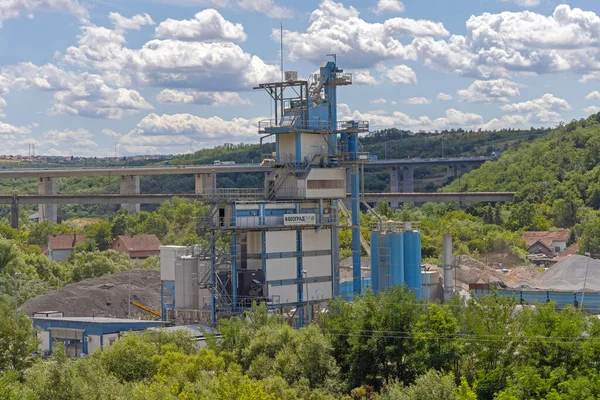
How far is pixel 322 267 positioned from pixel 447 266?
30.7 ft

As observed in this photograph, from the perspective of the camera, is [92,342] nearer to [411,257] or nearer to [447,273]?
[411,257]

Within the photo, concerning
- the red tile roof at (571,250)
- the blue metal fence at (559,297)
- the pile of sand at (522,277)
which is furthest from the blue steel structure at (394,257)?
the red tile roof at (571,250)

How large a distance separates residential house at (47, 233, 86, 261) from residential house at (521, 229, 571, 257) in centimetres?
6014

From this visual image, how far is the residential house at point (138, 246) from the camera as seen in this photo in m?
130

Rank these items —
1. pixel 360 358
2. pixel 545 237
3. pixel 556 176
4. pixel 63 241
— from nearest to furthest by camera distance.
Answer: pixel 360 358
pixel 545 237
pixel 63 241
pixel 556 176

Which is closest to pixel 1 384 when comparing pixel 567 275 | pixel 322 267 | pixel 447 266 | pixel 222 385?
pixel 222 385

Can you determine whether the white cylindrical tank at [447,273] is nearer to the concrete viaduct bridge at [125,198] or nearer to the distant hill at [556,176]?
the distant hill at [556,176]

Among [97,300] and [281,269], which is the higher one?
[281,269]

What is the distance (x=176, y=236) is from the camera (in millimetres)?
143750

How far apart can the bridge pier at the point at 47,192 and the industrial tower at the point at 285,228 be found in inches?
4614

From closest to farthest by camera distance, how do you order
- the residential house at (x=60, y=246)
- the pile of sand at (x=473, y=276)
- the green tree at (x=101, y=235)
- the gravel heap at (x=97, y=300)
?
the gravel heap at (x=97, y=300)
the pile of sand at (x=473, y=276)
the residential house at (x=60, y=246)
the green tree at (x=101, y=235)

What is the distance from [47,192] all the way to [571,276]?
115m

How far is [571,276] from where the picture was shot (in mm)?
81625

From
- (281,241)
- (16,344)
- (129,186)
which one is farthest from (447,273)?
(129,186)
